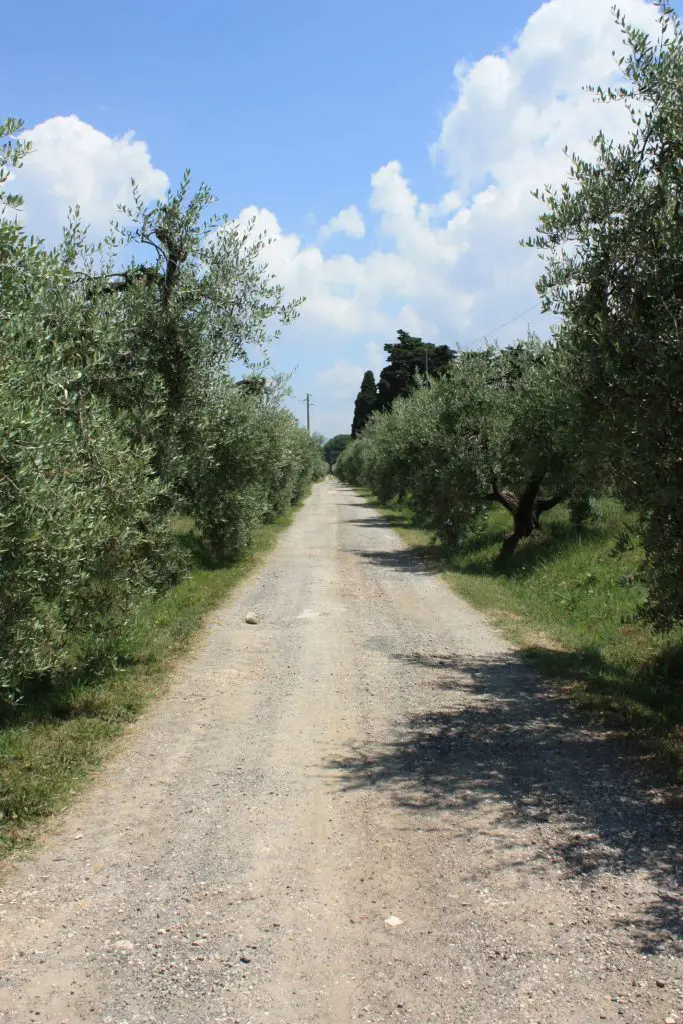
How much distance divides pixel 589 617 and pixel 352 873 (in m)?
9.43

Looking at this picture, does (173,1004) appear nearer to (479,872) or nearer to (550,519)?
(479,872)

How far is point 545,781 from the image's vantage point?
6527 mm

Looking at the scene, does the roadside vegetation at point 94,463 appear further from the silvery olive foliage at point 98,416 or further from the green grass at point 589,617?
the green grass at point 589,617

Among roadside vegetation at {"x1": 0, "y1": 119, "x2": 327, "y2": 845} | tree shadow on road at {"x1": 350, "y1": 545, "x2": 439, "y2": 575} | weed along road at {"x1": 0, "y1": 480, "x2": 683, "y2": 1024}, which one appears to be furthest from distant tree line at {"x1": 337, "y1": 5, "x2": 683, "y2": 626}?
tree shadow on road at {"x1": 350, "y1": 545, "x2": 439, "y2": 575}

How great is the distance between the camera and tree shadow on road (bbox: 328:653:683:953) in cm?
510

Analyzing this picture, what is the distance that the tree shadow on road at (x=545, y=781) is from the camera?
510 cm

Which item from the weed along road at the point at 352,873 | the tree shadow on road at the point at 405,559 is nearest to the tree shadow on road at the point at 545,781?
the weed along road at the point at 352,873

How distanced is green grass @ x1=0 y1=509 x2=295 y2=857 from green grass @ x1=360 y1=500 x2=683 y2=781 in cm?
516

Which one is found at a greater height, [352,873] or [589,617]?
[589,617]

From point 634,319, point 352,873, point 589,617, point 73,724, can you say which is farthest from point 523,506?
point 352,873

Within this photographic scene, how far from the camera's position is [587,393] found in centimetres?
806

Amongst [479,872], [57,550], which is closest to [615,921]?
[479,872]

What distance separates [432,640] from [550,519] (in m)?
12.5

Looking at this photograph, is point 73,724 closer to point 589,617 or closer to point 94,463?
point 94,463
